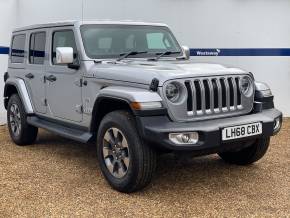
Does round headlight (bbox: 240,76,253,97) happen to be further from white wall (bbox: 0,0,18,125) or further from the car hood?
white wall (bbox: 0,0,18,125)

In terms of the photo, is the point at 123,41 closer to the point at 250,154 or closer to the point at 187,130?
the point at 187,130

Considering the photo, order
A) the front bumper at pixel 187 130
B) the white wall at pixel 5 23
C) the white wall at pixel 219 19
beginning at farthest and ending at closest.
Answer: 1. the white wall at pixel 219 19
2. the white wall at pixel 5 23
3. the front bumper at pixel 187 130

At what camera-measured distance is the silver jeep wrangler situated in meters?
4.03

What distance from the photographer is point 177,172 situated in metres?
5.14

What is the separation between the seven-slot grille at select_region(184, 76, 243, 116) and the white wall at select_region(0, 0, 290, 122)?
462 cm

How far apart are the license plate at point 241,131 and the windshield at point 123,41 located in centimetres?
167

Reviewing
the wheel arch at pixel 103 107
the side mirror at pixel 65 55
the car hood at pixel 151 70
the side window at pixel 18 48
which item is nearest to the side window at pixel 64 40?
the side mirror at pixel 65 55

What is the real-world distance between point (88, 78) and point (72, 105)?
1.73 ft

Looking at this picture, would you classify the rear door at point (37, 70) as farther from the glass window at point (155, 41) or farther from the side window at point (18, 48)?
the glass window at point (155, 41)

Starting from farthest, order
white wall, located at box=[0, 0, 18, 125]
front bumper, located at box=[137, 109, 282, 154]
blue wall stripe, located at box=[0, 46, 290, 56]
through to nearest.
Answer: blue wall stripe, located at box=[0, 46, 290, 56] → white wall, located at box=[0, 0, 18, 125] → front bumper, located at box=[137, 109, 282, 154]

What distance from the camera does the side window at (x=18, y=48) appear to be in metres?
6.69

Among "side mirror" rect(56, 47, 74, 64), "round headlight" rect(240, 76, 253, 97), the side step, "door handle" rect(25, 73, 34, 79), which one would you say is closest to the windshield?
"side mirror" rect(56, 47, 74, 64)

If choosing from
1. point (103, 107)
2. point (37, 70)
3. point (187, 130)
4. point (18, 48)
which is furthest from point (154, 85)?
point (18, 48)

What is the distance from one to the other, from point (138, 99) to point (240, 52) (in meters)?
5.60
